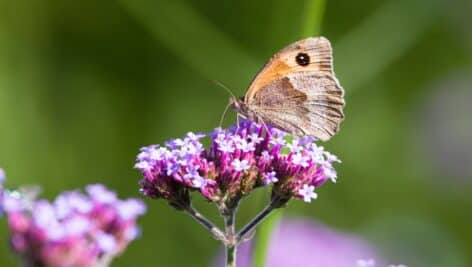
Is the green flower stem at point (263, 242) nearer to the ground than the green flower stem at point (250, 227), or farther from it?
farther from it

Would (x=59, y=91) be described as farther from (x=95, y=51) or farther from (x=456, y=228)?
(x=456, y=228)

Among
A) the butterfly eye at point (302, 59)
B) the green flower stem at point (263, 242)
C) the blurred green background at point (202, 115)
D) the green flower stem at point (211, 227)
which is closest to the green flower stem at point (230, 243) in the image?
the green flower stem at point (211, 227)

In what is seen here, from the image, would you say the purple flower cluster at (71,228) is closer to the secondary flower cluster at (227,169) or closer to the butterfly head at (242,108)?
the secondary flower cluster at (227,169)

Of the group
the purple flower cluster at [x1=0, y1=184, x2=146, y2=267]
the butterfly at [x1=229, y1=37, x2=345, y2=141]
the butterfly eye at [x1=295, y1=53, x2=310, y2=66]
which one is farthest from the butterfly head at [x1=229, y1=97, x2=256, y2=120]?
the purple flower cluster at [x1=0, y1=184, x2=146, y2=267]

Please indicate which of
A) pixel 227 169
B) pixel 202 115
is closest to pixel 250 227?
pixel 227 169

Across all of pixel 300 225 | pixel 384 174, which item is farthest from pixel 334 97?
pixel 384 174

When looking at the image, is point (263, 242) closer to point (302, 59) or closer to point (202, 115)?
point (302, 59)
